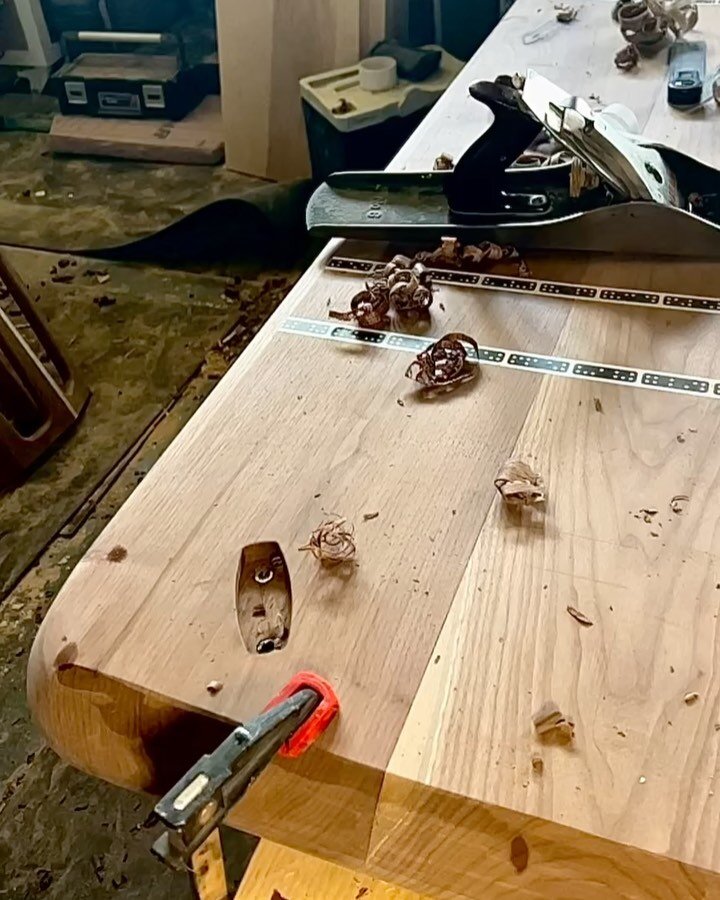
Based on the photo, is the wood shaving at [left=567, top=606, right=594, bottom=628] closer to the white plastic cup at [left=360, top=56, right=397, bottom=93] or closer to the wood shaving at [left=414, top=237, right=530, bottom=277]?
the wood shaving at [left=414, top=237, right=530, bottom=277]

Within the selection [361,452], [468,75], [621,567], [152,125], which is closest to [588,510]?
[621,567]

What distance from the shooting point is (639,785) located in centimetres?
61

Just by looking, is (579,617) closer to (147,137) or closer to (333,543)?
(333,543)

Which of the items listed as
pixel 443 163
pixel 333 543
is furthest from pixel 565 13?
pixel 333 543

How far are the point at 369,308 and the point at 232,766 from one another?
1.94ft

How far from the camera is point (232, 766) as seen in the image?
0.57 m

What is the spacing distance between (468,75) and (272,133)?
3.65 ft

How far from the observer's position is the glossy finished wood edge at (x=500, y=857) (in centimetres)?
59

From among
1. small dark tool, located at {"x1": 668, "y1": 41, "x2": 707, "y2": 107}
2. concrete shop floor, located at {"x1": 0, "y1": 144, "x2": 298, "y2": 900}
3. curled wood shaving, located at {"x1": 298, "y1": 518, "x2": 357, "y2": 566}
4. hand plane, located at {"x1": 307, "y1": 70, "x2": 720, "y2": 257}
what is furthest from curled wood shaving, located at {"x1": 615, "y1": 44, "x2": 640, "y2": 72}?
curled wood shaving, located at {"x1": 298, "y1": 518, "x2": 357, "y2": 566}

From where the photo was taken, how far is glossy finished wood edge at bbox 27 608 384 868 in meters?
0.65

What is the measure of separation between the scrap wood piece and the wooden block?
284 mm

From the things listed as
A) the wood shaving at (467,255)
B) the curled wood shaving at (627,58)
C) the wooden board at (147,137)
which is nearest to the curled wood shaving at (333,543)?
the wood shaving at (467,255)

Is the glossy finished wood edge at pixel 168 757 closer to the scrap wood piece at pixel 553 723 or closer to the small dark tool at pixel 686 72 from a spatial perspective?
the scrap wood piece at pixel 553 723

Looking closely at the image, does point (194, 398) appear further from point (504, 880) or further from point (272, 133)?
point (504, 880)
